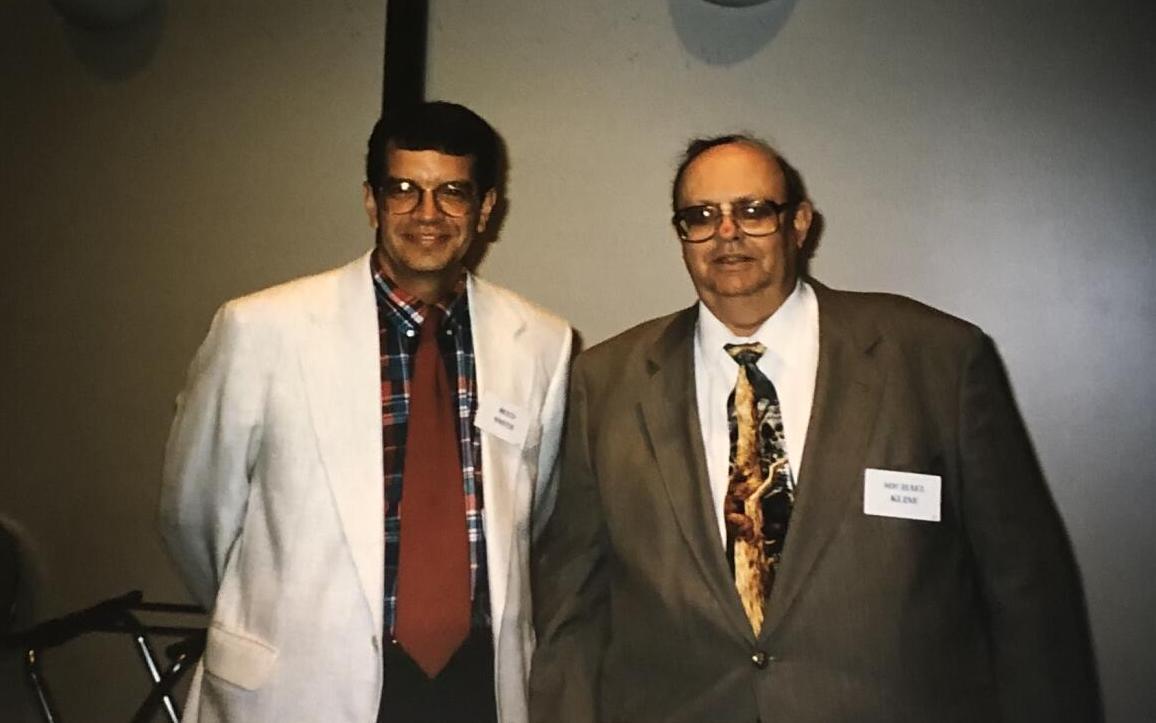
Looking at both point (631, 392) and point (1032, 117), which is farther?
point (1032, 117)

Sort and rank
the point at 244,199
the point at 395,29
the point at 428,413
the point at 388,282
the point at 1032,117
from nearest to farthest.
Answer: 1. the point at 428,413
2. the point at 388,282
3. the point at 1032,117
4. the point at 395,29
5. the point at 244,199

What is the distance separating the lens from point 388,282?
6.01ft

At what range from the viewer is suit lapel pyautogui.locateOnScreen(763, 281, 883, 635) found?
1.52 meters

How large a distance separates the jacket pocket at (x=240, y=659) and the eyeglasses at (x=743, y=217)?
1.14 m

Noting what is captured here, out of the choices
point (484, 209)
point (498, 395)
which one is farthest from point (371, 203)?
point (498, 395)

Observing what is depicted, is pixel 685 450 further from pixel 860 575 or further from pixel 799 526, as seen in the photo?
pixel 860 575

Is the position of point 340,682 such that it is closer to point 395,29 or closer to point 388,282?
point 388,282

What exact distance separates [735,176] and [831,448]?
0.57 metres

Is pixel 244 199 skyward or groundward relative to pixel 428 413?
skyward

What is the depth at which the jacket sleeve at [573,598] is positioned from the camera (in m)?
1.74

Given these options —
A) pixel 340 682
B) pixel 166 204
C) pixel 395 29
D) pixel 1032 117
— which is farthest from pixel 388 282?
pixel 1032 117

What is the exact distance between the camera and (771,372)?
67.4 inches

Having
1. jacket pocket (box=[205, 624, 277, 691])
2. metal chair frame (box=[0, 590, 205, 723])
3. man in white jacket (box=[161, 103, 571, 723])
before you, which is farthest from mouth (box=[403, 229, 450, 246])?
metal chair frame (box=[0, 590, 205, 723])

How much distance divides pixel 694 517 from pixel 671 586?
133 millimetres
